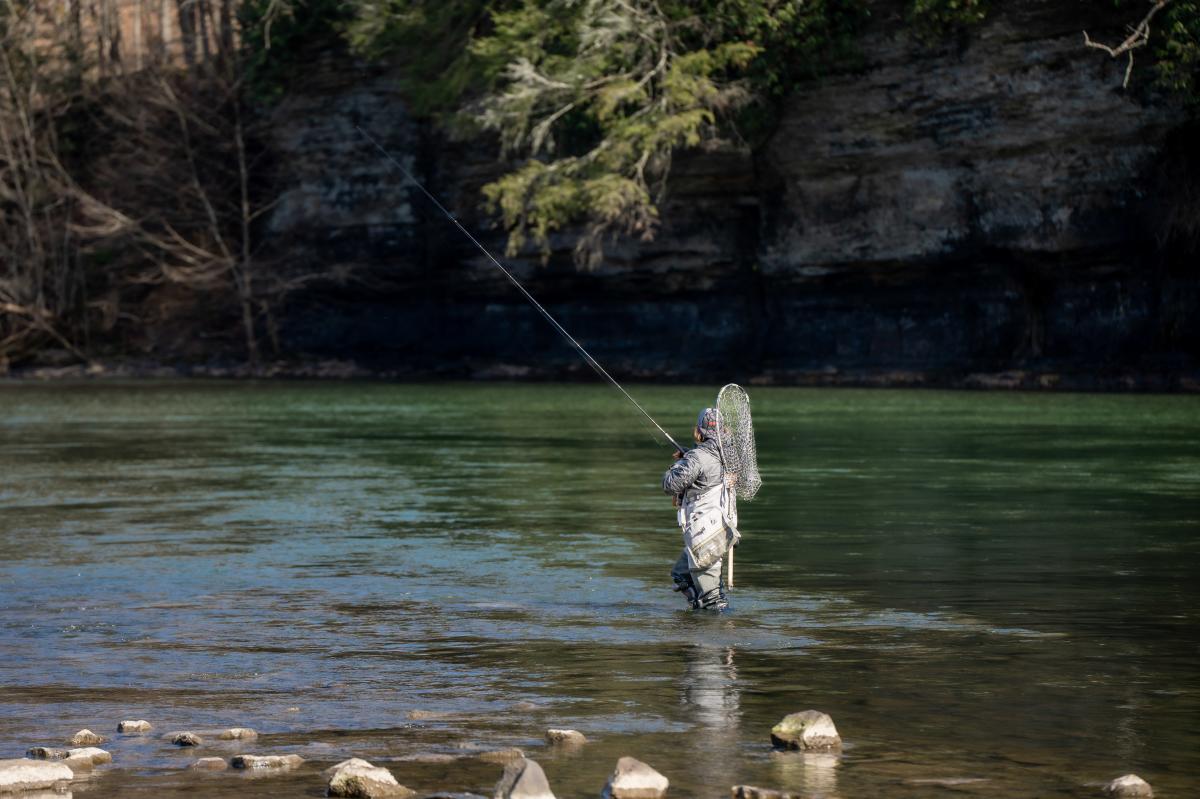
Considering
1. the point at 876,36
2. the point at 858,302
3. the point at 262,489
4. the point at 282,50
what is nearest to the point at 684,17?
the point at 876,36

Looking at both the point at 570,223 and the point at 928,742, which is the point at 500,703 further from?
the point at 570,223

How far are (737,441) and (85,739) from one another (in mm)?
5125

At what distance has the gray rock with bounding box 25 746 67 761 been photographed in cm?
711

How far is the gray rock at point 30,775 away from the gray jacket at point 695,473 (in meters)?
4.84

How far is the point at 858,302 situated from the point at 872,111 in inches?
190

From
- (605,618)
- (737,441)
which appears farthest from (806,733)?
(737,441)

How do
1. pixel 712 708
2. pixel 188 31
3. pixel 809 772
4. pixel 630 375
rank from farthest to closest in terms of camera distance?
pixel 188 31 < pixel 630 375 < pixel 712 708 < pixel 809 772

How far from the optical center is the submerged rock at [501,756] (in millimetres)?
7195

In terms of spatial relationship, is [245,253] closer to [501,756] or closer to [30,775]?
[501,756]

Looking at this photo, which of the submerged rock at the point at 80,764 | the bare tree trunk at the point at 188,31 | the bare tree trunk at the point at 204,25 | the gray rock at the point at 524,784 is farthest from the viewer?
the bare tree trunk at the point at 188,31

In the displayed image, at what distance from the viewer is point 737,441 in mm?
11555

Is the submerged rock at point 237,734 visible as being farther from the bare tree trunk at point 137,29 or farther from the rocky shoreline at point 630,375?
the bare tree trunk at point 137,29

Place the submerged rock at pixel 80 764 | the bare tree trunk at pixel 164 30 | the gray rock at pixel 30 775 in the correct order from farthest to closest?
the bare tree trunk at pixel 164 30, the submerged rock at pixel 80 764, the gray rock at pixel 30 775

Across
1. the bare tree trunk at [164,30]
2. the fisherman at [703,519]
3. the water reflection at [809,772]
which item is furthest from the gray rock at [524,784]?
the bare tree trunk at [164,30]
